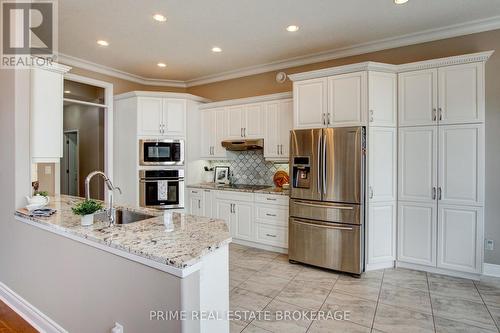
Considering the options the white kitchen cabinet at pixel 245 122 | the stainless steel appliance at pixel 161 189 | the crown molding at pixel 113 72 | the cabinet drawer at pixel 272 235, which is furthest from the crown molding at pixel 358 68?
the crown molding at pixel 113 72

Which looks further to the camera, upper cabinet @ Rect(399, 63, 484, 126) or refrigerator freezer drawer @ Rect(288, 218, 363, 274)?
refrigerator freezer drawer @ Rect(288, 218, 363, 274)

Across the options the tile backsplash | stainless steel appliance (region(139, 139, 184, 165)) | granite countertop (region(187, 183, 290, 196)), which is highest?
stainless steel appliance (region(139, 139, 184, 165))

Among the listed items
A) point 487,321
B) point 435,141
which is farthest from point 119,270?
point 435,141

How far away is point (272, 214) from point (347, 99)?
1.88 m

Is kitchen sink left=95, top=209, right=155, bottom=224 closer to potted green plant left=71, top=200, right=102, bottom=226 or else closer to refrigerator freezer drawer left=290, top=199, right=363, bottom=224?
potted green plant left=71, top=200, right=102, bottom=226

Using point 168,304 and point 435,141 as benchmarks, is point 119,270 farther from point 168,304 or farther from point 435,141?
point 435,141

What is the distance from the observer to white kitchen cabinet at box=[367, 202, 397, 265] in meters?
3.21

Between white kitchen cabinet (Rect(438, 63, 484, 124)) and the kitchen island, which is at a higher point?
white kitchen cabinet (Rect(438, 63, 484, 124))

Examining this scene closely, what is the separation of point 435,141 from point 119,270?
346 centimetres

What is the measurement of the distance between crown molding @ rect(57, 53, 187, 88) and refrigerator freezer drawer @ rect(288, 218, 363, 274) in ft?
12.8

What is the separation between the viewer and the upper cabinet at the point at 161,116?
4469 mm

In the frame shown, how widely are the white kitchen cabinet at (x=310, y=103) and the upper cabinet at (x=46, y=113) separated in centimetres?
277

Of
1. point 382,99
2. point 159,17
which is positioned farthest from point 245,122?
point 382,99

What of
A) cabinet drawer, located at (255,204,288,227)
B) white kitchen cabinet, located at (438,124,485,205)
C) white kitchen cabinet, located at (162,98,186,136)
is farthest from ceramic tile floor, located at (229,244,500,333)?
white kitchen cabinet, located at (162,98,186,136)
